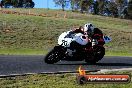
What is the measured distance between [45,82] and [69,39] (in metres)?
6.09

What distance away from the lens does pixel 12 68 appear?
44.2 feet

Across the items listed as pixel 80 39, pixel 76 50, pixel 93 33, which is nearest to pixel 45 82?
pixel 76 50

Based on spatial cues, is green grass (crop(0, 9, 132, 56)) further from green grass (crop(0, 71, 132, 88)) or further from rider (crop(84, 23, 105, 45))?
green grass (crop(0, 71, 132, 88))

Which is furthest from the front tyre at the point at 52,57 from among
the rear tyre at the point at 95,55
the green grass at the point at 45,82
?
the green grass at the point at 45,82

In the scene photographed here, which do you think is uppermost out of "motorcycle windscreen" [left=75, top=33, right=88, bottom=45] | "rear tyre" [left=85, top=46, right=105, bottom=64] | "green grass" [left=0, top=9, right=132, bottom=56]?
"motorcycle windscreen" [left=75, top=33, right=88, bottom=45]

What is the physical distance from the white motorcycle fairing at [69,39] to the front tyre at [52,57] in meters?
0.53

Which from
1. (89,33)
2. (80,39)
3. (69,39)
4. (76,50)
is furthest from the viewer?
(89,33)

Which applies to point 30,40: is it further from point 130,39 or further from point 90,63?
point 90,63

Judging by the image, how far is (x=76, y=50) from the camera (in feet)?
55.0

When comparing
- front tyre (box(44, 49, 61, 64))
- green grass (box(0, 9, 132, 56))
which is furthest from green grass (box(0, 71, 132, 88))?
green grass (box(0, 9, 132, 56))

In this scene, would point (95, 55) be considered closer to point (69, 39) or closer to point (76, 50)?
point (76, 50)

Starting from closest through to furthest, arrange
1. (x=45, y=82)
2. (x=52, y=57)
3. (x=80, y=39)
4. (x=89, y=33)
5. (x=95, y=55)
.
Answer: (x=45, y=82) < (x=52, y=57) < (x=80, y=39) < (x=89, y=33) < (x=95, y=55)

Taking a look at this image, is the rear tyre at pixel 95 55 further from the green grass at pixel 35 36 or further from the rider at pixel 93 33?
the green grass at pixel 35 36

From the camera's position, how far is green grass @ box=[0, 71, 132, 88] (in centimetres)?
1008
